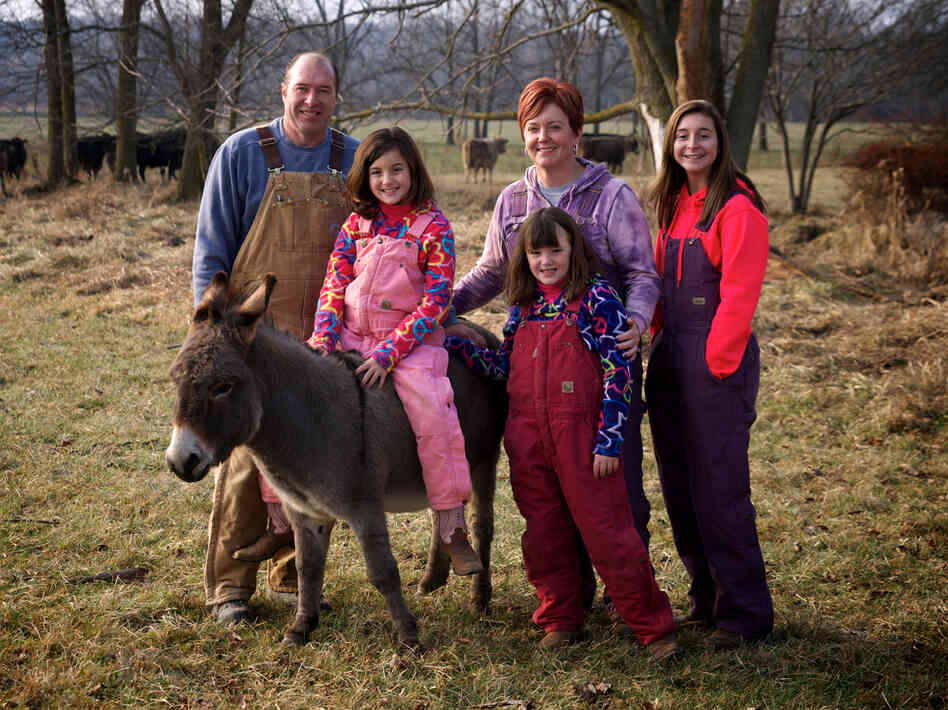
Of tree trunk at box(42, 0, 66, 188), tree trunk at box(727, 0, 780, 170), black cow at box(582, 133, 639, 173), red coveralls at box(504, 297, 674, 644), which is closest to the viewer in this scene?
red coveralls at box(504, 297, 674, 644)

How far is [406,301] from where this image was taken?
3514 millimetres

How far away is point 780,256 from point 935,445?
274 inches

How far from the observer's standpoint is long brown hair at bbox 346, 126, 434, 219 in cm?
341

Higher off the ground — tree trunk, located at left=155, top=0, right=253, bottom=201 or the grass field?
tree trunk, located at left=155, top=0, right=253, bottom=201

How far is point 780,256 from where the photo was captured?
1273 cm

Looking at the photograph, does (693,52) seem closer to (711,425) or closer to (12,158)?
(711,425)

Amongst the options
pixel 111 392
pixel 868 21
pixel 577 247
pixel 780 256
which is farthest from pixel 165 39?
pixel 577 247

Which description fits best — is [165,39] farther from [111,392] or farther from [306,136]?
[306,136]

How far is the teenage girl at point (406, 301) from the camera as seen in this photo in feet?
11.2

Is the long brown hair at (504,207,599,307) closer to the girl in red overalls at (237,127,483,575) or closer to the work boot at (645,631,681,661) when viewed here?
the girl in red overalls at (237,127,483,575)

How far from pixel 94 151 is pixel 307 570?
24458mm

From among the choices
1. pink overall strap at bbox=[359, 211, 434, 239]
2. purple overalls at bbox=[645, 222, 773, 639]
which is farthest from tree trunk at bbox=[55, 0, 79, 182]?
purple overalls at bbox=[645, 222, 773, 639]

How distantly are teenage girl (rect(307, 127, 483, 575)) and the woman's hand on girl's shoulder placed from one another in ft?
2.00

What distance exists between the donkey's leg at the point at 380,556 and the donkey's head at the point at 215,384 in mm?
697
